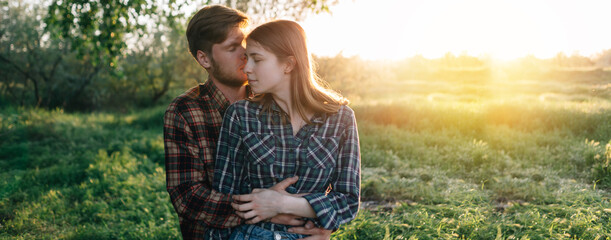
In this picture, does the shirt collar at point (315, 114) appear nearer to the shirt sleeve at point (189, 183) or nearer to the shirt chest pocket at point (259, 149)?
the shirt chest pocket at point (259, 149)

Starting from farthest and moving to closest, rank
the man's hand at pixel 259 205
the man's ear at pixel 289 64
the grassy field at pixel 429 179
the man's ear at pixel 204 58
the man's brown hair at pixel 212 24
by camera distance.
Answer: the grassy field at pixel 429 179 < the man's ear at pixel 204 58 < the man's brown hair at pixel 212 24 < the man's ear at pixel 289 64 < the man's hand at pixel 259 205

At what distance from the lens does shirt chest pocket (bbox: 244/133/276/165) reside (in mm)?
2076

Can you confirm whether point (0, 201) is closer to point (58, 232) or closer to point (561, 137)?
point (58, 232)

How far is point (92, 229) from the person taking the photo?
4.75 meters

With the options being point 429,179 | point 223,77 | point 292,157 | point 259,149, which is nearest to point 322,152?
point 292,157

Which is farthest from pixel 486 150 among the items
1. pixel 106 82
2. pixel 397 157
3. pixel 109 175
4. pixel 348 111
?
pixel 106 82

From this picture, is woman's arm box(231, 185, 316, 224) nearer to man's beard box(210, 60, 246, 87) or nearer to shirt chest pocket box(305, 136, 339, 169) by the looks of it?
shirt chest pocket box(305, 136, 339, 169)

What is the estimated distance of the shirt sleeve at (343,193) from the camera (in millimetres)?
1985

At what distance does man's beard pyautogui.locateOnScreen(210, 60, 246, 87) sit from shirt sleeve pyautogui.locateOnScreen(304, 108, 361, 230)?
0.85m

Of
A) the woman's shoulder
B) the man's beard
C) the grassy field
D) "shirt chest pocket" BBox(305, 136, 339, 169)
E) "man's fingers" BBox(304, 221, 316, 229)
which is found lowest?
the grassy field

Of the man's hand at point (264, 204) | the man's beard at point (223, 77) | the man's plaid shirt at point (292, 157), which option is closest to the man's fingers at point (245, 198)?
the man's hand at point (264, 204)

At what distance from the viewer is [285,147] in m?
2.13

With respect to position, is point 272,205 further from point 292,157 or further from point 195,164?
point 195,164

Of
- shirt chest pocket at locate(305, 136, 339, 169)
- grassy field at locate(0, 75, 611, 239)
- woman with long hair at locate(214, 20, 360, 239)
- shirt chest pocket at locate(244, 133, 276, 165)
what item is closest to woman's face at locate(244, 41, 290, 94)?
woman with long hair at locate(214, 20, 360, 239)
